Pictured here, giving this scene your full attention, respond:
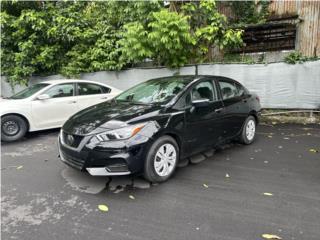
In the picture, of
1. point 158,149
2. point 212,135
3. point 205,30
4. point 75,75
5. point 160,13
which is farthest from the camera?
point 75,75

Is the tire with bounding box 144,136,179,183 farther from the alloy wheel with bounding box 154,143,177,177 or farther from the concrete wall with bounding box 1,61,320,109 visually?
the concrete wall with bounding box 1,61,320,109

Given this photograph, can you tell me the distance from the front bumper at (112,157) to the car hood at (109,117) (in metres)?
0.20

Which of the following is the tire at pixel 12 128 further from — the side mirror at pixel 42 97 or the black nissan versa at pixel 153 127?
the black nissan versa at pixel 153 127

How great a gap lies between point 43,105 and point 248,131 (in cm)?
443

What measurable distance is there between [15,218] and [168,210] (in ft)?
5.38

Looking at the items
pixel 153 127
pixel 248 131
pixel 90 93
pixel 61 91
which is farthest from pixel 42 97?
pixel 248 131

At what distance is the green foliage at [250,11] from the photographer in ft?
36.8

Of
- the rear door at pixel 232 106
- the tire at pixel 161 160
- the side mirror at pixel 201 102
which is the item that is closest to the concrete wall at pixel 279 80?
the rear door at pixel 232 106

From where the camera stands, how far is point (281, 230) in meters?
2.73

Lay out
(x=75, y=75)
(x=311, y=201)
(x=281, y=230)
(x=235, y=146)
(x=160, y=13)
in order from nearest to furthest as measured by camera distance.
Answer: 1. (x=281, y=230)
2. (x=311, y=201)
3. (x=235, y=146)
4. (x=160, y=13)
5. (x=75, y=75)

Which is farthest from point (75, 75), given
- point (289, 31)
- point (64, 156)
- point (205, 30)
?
point (289, 31)

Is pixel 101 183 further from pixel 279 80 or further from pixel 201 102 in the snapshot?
pixel 279 80

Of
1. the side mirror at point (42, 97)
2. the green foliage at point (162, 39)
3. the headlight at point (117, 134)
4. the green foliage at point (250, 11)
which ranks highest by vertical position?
the green foliage at point (250, 11)

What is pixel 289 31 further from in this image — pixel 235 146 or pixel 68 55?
pixel 68 55
